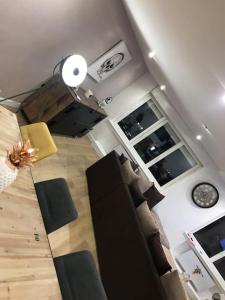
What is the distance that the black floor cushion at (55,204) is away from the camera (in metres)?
2.34

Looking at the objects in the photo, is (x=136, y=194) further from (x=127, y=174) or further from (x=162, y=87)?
(x=162, y=87)

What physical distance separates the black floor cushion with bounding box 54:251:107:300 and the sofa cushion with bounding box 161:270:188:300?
99 centimetres

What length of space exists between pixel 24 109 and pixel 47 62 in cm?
72

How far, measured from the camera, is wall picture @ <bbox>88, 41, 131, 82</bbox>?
5.06 m

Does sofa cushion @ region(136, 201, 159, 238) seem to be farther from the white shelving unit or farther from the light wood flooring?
the white shelving unit

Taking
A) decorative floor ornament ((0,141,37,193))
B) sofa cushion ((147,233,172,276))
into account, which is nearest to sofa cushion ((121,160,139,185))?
sofa cushion ((147,233,172,276))

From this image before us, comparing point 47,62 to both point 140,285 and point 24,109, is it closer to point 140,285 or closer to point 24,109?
point 24,109

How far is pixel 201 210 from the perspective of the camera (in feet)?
19.8

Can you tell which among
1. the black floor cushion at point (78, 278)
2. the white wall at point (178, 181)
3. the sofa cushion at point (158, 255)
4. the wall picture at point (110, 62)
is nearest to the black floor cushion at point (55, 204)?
the black floor cushion at point (78, 278)

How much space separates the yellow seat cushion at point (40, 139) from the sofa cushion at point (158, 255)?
53.8 inches

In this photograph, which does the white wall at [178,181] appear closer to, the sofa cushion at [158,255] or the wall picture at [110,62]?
the wall picture at [110,62]

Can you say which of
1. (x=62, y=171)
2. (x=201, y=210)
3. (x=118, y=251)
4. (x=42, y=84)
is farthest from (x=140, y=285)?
(x=201, y=210)

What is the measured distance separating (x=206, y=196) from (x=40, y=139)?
4.09 m

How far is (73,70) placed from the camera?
3.78 metres
